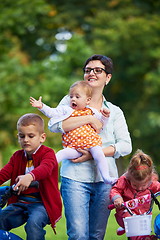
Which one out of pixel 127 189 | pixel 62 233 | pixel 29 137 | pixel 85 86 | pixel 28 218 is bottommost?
pixel 62 233

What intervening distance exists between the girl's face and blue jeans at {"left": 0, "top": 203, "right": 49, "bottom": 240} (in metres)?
0.70

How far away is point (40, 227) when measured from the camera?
4285 millimetres

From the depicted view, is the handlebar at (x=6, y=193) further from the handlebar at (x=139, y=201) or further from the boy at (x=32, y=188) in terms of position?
the handlebar at (x=139, y=201)

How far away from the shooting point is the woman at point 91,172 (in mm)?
4562

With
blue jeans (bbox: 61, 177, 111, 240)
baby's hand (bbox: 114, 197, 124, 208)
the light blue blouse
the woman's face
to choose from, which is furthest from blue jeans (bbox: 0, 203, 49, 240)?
the woman's face

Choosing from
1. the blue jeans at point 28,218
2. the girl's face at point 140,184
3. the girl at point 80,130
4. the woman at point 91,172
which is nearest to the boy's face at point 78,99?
the girl at point 80,130

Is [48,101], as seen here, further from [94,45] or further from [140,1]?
[140,1]

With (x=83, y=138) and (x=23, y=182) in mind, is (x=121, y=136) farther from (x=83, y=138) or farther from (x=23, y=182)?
(x=23, y=182)

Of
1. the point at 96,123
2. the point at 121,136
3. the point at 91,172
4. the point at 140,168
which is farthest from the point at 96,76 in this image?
the point at 140,168

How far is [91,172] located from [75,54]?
16169mm

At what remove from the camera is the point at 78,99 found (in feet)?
15.5

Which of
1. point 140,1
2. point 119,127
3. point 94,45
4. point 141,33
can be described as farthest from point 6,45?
point 119,127

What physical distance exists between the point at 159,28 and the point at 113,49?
78.2 inches

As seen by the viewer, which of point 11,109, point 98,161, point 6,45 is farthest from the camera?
point 6,45
